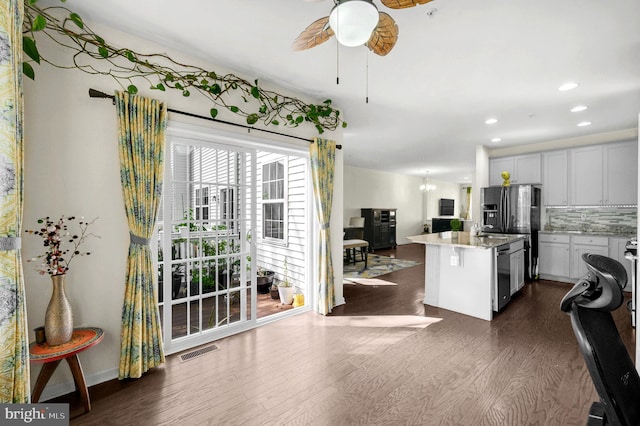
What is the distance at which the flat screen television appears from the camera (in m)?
12.4

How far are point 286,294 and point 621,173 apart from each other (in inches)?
233

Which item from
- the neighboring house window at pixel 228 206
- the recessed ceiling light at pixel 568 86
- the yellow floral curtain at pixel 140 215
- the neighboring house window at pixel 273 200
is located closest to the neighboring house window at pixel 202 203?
the neighboring house window at pixel 228 206

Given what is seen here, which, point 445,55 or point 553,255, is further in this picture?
point 553,255

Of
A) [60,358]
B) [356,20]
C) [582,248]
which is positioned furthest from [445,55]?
[582,248]

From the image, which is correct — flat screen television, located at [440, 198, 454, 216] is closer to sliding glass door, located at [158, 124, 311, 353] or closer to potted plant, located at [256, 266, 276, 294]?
potted plant, located at [256, 266, 276, 294]

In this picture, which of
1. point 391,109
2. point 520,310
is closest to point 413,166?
point 391,109

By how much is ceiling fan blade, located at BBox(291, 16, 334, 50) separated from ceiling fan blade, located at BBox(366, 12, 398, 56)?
280 mm

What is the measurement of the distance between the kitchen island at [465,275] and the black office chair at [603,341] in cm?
262

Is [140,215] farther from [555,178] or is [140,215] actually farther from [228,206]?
[555,178]

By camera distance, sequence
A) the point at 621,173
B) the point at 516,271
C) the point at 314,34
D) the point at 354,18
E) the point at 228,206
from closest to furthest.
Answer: the point at 354,18, the point at 314,34, the point at 228,206, the point at 516,271, the point at 621,173

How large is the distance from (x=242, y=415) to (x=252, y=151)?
2.46 metres

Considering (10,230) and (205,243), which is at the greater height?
(10,230)

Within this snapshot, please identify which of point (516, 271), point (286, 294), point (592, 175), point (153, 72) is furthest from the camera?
point (592, 175)

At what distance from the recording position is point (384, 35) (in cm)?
178
